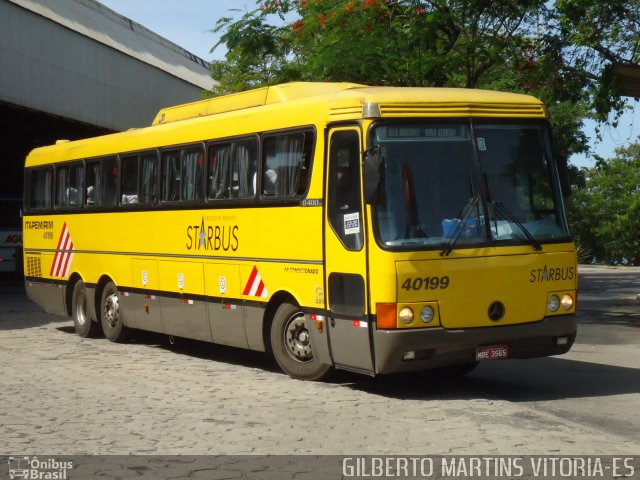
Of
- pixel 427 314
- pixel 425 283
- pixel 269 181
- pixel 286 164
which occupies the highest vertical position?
pixel 286 164

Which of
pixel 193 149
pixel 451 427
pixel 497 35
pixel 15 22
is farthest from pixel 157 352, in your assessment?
pixel 15 22

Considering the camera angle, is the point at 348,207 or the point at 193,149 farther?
the point at 193,149

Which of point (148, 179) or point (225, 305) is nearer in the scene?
point (225, 305)

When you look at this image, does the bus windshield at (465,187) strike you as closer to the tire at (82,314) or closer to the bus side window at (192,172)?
the bus side window at (192,172)

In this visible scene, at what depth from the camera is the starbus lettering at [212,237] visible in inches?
543

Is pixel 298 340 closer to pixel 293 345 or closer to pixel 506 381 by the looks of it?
pixel 293 345

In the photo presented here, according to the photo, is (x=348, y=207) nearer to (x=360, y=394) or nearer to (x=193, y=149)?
(x=360, y=394)

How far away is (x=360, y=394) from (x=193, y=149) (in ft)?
15.7

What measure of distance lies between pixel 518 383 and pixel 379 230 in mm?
2665

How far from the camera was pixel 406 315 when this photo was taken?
35.8 feet

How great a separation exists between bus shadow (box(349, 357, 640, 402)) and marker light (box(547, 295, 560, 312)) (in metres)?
0.85

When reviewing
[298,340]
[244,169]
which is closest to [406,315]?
[298,340]

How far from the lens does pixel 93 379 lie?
1266cm

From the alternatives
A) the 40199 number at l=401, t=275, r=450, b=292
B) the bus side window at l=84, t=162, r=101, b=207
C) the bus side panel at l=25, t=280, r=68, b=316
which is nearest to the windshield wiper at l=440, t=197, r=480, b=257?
the 40199 number at l=401, t=275, r=450, b=292
